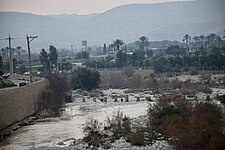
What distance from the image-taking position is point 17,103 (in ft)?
105

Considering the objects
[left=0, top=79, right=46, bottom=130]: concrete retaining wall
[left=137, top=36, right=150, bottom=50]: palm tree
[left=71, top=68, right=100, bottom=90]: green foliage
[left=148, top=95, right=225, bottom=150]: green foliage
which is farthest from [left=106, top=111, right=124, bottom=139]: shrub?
[left=137, top=36, right=150, bottom=50]: palm tree

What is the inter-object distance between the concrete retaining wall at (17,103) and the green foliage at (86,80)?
16.2 metres

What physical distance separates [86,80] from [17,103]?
79.8 feet

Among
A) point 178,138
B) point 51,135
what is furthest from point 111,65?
point 178,138

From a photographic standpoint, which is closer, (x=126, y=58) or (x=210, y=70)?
(x=210, y=70)

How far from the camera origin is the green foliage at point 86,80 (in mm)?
55812

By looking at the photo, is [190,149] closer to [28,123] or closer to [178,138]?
[178,138]

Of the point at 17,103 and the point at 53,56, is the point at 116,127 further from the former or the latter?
the point at 53,56

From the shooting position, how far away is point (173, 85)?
56469 millimetres

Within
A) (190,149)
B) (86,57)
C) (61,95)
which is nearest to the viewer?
(190,149)

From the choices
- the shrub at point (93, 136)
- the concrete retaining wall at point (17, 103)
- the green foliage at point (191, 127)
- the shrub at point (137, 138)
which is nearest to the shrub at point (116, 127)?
the shrub at point (93, 136)

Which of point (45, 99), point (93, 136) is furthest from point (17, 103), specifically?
point (93, 136)

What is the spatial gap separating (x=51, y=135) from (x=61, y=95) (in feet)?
65.8

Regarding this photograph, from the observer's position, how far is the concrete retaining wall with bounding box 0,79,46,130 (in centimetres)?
2884
